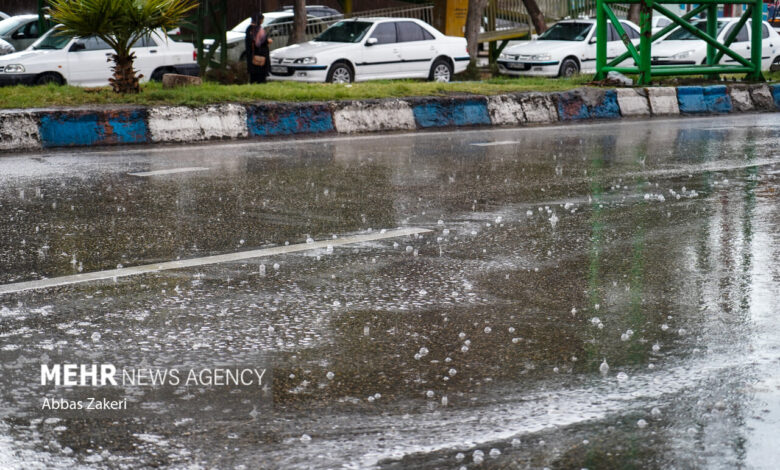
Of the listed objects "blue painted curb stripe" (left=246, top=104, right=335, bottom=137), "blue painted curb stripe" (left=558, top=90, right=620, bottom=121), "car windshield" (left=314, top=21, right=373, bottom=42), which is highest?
"car windshield" (left=314, top=21, right=373, bottom=42)

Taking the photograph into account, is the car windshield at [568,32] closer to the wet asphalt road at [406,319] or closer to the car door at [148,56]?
the car door at [148,56]

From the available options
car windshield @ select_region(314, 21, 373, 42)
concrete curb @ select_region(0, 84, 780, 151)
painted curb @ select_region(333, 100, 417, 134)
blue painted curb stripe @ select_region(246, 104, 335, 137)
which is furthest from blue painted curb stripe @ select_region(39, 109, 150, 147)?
car windshield @ select_region(314, 21, 373, 42)

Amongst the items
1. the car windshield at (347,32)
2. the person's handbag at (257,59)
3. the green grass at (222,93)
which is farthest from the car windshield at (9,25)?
the green grass at (222,93)

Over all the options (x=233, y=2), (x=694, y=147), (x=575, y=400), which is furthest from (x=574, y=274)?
(x=233, y=2)

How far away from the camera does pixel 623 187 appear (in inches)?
331

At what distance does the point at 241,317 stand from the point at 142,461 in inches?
61.3

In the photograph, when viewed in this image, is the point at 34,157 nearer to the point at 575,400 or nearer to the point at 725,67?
the point at 575,400

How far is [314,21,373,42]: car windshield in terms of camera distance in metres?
22.4

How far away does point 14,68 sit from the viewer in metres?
20.0

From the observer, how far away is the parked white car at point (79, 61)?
20.1 m

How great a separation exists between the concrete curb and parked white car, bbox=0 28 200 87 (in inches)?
288

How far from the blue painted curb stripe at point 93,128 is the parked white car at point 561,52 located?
50.9 feet

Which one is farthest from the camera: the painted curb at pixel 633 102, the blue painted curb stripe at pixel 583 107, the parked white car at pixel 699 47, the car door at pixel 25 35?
the parked white car at pixel 699 47

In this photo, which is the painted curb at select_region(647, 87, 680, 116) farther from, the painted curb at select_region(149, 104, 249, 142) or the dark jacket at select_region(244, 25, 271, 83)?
the dark jacket at select_region(244, 25, 271, 83)
